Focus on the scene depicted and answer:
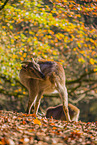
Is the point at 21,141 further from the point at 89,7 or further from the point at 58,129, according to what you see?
the point at 89,7

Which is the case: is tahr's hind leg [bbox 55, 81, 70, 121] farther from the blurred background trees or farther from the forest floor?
the blurred background trees

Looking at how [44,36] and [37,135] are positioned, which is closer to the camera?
[37,135]

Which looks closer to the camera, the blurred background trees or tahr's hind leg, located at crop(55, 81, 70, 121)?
tahr's hind leg, located at crop(55, 81, 70, 121)

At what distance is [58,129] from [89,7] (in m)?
4.45

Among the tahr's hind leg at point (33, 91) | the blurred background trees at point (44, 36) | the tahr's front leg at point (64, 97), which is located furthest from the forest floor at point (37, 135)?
the blurred background trees at point (44, 36)

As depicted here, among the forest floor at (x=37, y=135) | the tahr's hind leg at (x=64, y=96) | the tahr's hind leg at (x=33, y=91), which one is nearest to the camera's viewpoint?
the forest floor at (x=37, y=135)

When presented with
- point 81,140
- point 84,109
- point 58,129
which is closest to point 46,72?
point 58,129

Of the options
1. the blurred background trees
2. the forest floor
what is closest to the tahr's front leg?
the forest floor

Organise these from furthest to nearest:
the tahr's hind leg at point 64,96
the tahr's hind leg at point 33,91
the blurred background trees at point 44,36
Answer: the blurred background trees at point 44,36
the tahr's hind leg at point 33,91
the tahr's hind leg at point 64,96

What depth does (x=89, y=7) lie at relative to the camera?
7438 mm

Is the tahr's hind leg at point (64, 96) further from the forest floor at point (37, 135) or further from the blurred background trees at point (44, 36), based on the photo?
the blurred background trees at point (44, 36)

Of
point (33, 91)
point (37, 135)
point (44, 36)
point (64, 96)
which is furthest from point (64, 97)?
point (44, 36)

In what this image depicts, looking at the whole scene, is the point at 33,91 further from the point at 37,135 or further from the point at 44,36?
the point at 44,36

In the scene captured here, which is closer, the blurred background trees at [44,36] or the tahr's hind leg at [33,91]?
the tahr's hind leg at [33,91]
